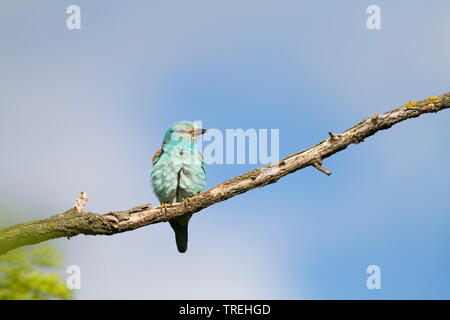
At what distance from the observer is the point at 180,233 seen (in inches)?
367

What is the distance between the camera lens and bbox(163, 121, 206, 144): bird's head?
363 inches

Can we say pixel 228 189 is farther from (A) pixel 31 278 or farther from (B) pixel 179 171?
(A) pixel 31 278

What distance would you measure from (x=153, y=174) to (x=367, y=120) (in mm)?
4089

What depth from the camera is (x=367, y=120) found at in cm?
688

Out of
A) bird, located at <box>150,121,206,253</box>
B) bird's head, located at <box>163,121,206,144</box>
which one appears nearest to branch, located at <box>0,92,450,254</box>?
bird, located at <box>150,121,206,253</box>

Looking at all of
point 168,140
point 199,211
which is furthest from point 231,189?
point 168,140

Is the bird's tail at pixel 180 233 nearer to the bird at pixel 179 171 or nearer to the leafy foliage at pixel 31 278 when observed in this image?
the bird at pixel 179 171

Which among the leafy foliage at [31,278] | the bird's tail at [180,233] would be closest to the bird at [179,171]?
the bird's tail at [180,233]

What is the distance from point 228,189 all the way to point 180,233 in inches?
106

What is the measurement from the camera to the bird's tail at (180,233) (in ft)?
30.2
